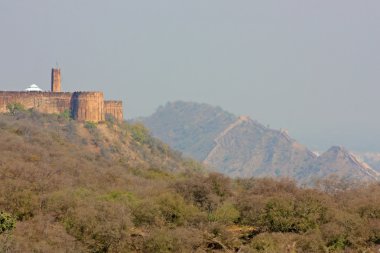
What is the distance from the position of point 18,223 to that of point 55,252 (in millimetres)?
5752

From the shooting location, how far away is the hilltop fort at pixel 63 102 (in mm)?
89625

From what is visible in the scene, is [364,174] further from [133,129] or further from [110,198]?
[110,198]

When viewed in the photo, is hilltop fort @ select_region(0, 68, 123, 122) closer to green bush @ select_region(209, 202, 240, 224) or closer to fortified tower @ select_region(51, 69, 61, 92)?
fortified tower @ select_region(51, 69, 61, 92)

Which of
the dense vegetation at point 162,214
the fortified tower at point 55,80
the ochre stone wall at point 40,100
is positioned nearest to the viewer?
the dense vegetation at point 162,214

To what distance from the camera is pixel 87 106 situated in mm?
90812

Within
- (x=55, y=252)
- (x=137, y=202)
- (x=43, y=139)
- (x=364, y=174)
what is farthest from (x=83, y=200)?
(x=364, y=174)

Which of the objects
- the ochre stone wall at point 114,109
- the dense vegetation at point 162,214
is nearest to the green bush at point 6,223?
the dense vegetation at point 162,214

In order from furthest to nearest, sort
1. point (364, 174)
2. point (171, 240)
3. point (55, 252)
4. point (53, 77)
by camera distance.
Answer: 1. point (364, 174)
2. point (53, 77)
3. point (171, 240)
4. point (55, 252)

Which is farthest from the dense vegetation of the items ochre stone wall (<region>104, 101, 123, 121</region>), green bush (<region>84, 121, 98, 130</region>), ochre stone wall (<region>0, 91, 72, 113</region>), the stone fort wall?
ochre stone wall (<region>104, 101, 123, 121</region>)

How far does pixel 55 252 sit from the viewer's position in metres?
31.6

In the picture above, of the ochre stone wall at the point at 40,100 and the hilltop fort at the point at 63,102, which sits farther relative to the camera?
the hilltop fort at the point at 63,102

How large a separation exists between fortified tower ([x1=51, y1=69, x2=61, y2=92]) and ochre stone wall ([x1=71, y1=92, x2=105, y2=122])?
29.2 ft

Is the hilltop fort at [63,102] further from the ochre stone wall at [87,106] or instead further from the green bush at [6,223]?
the green bush at [6,223]

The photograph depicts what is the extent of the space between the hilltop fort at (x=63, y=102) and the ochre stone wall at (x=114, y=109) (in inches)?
164
